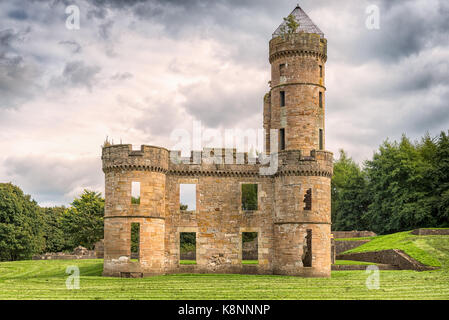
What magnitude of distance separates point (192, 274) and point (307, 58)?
663 inches

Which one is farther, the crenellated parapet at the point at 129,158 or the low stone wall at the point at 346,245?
the low stone wall at the point at 346,245

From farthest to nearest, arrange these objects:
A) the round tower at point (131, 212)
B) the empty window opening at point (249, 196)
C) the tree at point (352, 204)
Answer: the tree at point (352, 204), the empty window opening at point (249, 196), the round tower at point (131, 212)

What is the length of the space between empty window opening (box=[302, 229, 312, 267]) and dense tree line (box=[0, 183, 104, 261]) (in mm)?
28871

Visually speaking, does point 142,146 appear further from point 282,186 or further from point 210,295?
point 210,295

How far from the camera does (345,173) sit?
78.1 m

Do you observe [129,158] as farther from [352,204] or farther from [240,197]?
[352,204]

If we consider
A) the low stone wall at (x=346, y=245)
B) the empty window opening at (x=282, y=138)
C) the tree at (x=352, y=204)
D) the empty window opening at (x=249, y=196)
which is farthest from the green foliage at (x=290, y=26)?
the tree at (x=352, y=204)

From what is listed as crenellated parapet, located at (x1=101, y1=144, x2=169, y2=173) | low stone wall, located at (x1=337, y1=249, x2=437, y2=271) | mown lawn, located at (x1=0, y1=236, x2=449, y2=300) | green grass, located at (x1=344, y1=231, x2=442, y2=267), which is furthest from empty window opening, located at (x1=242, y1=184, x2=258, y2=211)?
crenellated parapet, located at (x1=101, y1=144, x2=169, y2=173)

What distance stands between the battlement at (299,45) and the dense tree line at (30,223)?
93.8 feet

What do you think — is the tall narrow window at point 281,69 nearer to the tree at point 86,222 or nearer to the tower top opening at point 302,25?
the tower top opening at point 302,25

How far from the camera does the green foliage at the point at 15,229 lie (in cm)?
5409

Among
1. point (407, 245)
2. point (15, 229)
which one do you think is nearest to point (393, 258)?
point (407, 245)

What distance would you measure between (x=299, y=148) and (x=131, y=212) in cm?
1257
